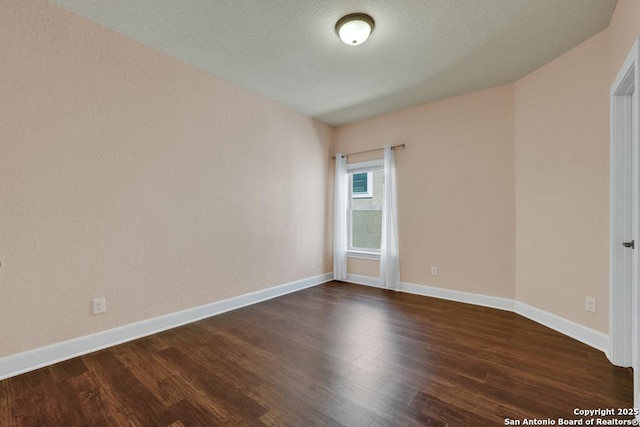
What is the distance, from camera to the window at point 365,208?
14.6 ft

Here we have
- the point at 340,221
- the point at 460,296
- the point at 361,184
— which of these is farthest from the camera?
the point at 361,184

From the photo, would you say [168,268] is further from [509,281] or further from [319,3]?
[509,281]

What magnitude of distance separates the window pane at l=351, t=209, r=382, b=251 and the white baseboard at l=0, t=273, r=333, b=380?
1.82 metres

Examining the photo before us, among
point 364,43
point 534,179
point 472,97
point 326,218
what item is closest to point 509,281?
point 534,179

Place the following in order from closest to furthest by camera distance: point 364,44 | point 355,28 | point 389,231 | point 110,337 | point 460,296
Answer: point 355,28, point 110,337, point 364,44, point 460,296, point 389,231

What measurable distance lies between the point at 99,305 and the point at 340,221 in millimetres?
3239

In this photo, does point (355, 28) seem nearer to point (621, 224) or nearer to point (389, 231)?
point (621, 224)

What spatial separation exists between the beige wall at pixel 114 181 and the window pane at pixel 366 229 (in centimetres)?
170

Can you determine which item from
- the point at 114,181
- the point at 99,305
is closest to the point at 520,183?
the point at 114,181

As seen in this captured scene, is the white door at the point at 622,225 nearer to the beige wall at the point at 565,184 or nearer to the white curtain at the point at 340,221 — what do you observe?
the beige wall at the point at 565,184

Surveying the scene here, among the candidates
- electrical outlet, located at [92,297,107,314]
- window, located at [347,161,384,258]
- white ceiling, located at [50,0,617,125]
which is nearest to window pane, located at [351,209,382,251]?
window, located at [347,161,384,258]

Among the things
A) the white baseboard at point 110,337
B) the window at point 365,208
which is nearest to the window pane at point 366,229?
the window at point 365,208

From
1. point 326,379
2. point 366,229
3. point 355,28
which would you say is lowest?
point 326,379

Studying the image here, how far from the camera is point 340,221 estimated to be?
4578mm
